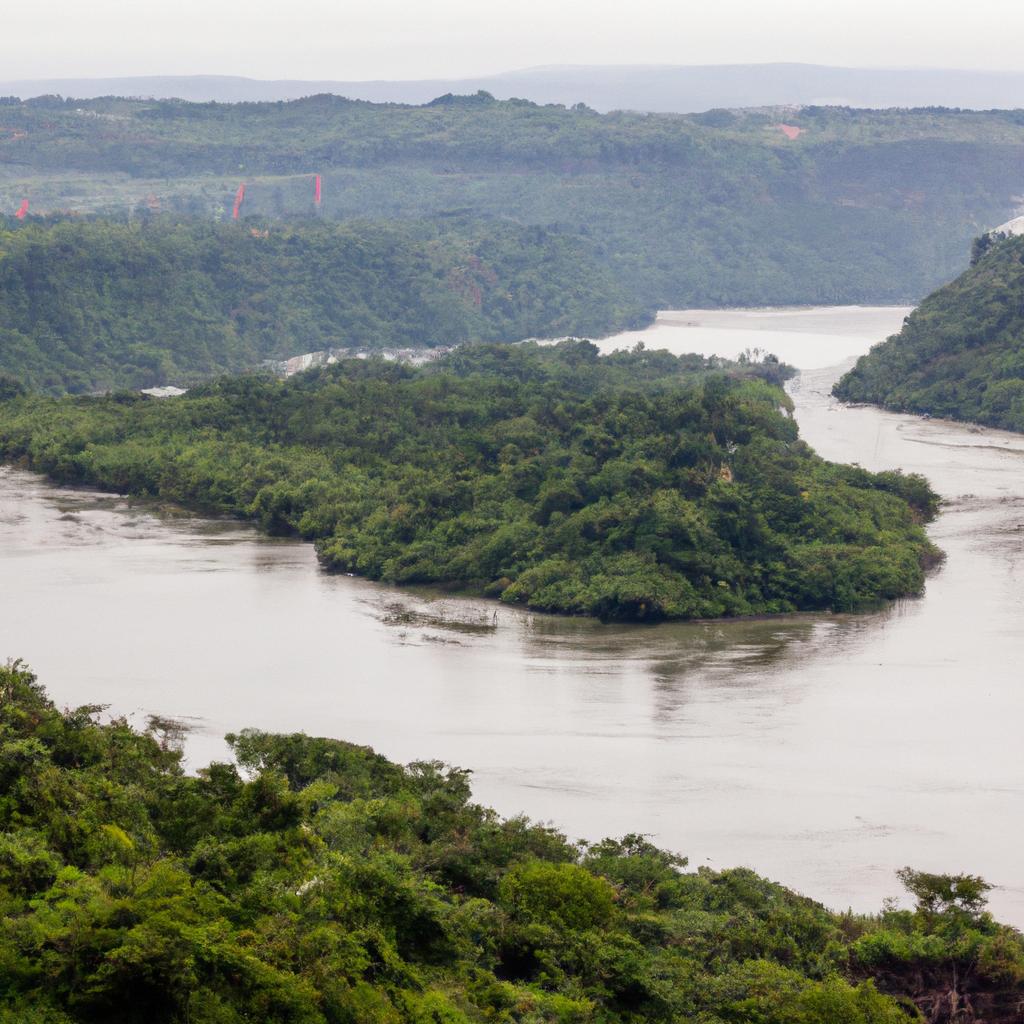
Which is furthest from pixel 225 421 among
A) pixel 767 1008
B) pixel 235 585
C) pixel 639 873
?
pixel 767 1008

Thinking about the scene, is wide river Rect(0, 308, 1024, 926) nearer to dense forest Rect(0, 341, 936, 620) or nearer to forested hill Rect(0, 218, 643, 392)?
dense forest Rect(0, 341, 936, 620)

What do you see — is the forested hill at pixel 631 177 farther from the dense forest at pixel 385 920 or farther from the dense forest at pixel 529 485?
the dense forest at pixel 385 920

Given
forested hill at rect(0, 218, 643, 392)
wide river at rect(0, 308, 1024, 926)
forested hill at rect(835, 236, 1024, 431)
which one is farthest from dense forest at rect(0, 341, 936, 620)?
forested hill at rect(0, 218, 643, 392)

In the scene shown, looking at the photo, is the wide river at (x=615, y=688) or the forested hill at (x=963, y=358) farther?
the forested hill at (x=963, y=358)

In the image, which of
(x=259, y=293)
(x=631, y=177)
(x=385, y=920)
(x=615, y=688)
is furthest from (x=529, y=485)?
(x=631, y=177)

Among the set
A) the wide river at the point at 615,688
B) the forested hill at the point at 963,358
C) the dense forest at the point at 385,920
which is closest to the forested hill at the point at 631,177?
the forested hill at the point at 963,358

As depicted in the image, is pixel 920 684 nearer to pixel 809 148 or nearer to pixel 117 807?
pixel 117 807

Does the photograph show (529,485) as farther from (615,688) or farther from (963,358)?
(963,358)
